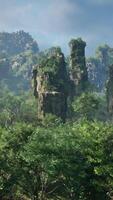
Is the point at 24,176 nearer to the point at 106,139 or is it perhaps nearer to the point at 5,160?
the point at 5,160

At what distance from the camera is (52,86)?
447 ft

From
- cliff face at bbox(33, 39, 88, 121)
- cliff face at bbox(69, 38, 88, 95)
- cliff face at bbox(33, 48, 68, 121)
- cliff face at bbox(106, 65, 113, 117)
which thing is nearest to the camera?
cliff face at bbox(33, 48, 68, 121)

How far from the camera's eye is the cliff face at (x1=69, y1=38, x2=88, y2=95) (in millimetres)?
156125

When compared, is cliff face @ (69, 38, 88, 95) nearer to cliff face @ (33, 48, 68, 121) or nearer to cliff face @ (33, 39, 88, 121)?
cliff face @ (33, 39, 88, 121)

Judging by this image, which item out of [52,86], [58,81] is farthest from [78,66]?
[52,86]

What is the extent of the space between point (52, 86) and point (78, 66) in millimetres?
25763

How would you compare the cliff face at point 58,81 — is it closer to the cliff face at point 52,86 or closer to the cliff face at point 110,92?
the cliff face at point 52,86

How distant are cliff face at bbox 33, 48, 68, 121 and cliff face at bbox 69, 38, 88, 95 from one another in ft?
26.1

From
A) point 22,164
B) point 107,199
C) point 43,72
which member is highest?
point 43,72

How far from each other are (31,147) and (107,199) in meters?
11.3

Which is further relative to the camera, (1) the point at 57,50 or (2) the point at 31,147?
(1) the point at 57,50

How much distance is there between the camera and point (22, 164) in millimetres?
58906

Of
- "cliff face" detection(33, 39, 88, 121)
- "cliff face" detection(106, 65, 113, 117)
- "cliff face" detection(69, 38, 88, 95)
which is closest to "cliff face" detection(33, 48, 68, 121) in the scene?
"cliff face" detection(33, 39, 88, 121)

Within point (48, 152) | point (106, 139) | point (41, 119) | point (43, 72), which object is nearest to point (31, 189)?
point (48, 152)
